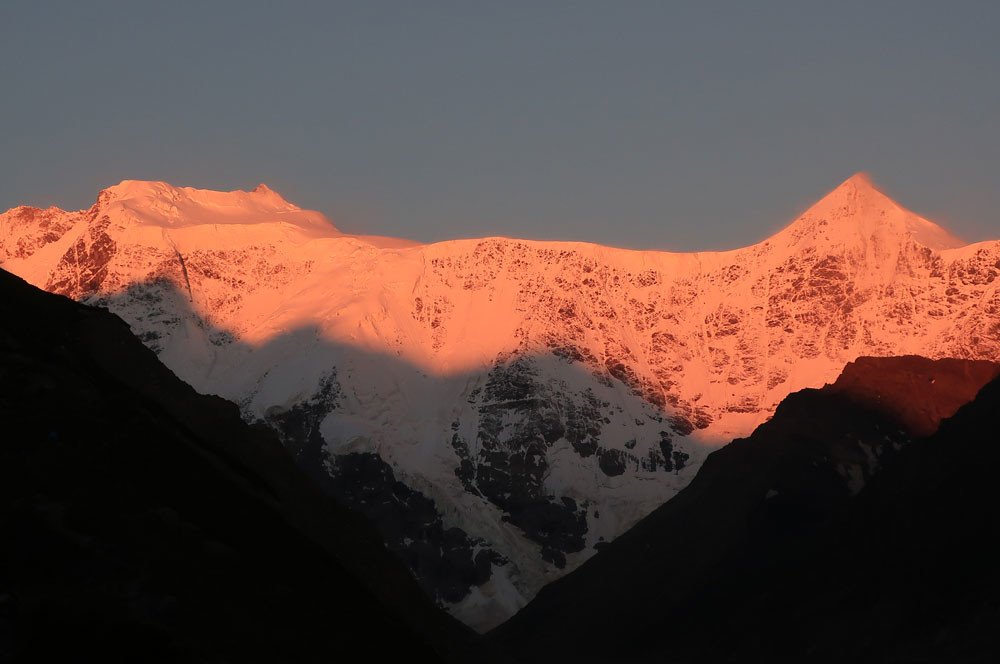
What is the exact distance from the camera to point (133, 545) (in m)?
83.0

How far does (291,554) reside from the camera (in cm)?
9744

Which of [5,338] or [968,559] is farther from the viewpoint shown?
[968,559]

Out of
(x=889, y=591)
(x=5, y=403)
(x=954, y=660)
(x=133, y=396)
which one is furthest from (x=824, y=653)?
(x=5, y=403)

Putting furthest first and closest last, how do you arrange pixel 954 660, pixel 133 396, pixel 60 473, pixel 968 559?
pixel 968 559
pixel 954 660
pixel 133 396
pixel 60 473

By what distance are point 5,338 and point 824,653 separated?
10980cm

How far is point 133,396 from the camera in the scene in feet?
345

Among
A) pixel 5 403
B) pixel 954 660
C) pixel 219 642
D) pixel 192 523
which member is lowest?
pixel 954 660

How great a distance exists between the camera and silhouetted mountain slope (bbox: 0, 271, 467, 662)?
2990 inches

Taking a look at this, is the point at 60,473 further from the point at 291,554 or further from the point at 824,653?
the point at 824,653

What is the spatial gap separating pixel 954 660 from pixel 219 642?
323 ft

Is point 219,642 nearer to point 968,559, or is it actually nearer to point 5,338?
point 5,338

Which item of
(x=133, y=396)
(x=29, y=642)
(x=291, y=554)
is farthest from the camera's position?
(x=133, y=396)

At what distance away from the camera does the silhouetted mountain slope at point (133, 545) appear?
7594 centimetres

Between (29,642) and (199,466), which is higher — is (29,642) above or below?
below
